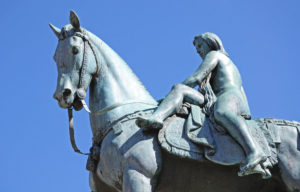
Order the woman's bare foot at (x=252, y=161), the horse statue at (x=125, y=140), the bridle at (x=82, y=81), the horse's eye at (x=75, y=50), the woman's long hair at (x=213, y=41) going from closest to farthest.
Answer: the woman's bare foot at (x=252, y=161) < the horse statue at (x=125, y=140) < the bridle at (x=82, y=81) < the horse's eye at (x=75, y=50) < the woman's long hair at (x=213, y=41)

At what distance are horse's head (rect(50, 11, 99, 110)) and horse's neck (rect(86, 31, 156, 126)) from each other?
0.45 ft

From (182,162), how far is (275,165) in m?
1.19

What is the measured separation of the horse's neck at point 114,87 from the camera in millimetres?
8609

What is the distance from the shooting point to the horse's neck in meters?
8.61

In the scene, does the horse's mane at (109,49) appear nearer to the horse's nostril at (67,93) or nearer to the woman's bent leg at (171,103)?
the woman's bent leg at (171,103)

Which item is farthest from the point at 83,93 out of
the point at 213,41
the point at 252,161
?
the point at 252,161

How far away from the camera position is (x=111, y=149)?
8172 mm

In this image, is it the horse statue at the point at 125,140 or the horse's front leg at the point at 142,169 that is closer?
the horse's front leg at the point at 142,169

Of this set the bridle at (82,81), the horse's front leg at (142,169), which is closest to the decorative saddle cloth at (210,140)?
the horse's front leg at (142,169)

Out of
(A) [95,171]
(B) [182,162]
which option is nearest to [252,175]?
(B) [182,162]

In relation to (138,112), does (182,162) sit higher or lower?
lower

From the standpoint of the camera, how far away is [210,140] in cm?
806

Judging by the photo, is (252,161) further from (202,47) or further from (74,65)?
(74,65)

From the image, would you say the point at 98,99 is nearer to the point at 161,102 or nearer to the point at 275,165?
the point at 161,102
